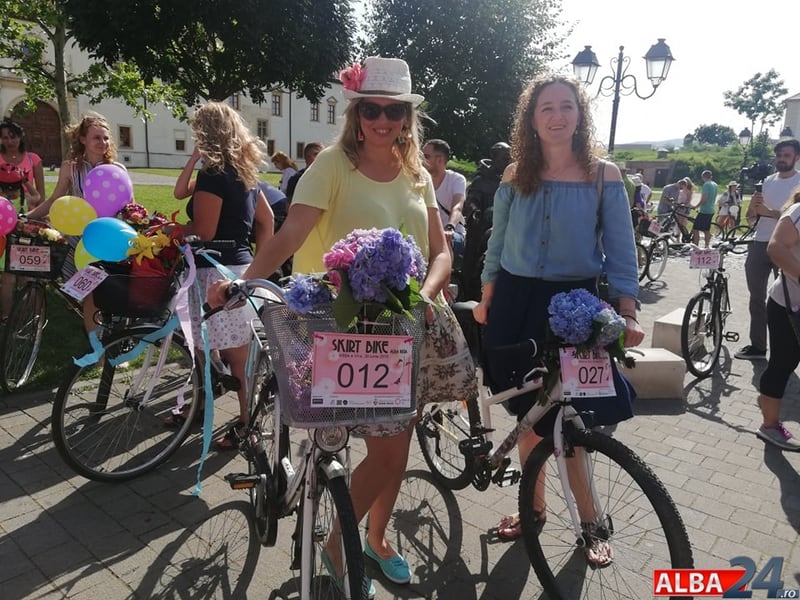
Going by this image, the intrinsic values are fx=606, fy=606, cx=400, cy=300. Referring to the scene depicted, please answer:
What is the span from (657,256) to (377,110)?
1058 centimetres

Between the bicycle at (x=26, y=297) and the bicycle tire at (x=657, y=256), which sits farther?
the bicycle tire at (x=657, y=256)

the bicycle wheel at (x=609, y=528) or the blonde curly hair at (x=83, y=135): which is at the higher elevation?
the blonde curly hair at (x=83, y=135)

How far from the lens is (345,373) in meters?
1.85

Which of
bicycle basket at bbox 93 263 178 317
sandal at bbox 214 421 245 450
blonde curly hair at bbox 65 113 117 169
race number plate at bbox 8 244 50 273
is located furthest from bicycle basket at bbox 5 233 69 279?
sandal at bbox 214 421 245 450

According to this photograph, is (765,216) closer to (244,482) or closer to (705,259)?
(705,259)

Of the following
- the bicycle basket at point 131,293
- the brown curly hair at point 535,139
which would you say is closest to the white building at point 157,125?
the bicycle basket at point 131,293

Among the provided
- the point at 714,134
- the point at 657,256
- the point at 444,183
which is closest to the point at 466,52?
the point at 657,256

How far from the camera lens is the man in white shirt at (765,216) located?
19.5ft

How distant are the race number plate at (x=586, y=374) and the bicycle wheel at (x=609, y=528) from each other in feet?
0.52

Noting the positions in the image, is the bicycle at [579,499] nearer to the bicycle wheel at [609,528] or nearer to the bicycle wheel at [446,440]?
the bicycle wheel at [609,528]

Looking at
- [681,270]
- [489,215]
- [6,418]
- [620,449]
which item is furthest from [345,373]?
[681,270]

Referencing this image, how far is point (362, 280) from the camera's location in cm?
175

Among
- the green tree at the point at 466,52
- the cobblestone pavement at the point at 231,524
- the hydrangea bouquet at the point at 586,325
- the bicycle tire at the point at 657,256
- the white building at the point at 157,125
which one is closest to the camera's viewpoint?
the hydrangea bouquet at the point at 586,325

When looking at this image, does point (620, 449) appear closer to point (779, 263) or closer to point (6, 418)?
point (779, 263)
